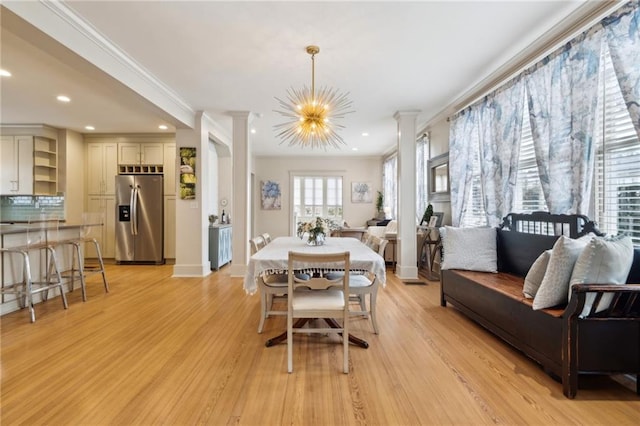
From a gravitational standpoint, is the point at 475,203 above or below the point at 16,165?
below

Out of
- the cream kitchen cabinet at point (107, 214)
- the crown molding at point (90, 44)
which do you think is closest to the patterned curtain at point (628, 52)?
the crown molding at point (90, 44)

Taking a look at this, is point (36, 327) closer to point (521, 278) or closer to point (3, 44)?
point (3, 44)

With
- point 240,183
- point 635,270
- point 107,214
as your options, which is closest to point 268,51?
point 240,183

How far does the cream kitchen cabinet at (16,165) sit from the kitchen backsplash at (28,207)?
0.21 meters

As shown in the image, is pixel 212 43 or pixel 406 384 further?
pixel 212 43

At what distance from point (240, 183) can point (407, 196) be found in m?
2.78

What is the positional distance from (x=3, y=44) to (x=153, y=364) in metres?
3.34

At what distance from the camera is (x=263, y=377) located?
Result: 2.09 m

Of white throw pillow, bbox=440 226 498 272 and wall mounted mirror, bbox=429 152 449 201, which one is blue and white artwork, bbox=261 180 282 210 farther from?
white throw pillow, bbox=440 226 498 272

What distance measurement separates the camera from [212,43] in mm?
3020

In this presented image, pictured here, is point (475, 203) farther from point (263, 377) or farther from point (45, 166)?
point (45, 166)

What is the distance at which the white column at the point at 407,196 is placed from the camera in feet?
16.5

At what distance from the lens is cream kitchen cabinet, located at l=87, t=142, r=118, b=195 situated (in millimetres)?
6438

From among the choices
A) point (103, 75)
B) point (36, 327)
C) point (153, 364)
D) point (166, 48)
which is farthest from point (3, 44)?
point (153, 364)
